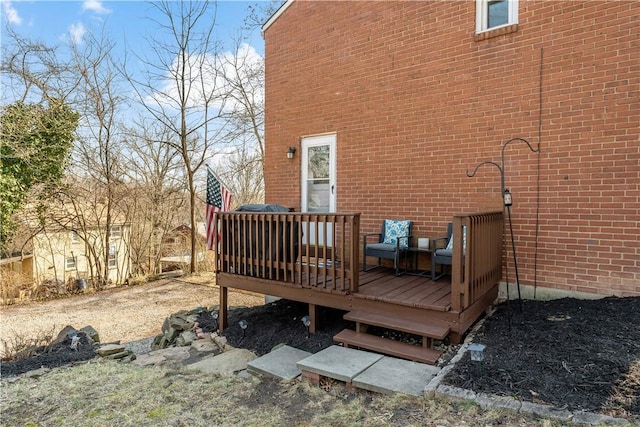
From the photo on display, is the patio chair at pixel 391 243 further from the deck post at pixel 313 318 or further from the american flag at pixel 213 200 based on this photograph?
the american flag at pixel 213 200

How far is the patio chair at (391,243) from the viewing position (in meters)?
5.31

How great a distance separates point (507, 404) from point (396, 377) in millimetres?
877

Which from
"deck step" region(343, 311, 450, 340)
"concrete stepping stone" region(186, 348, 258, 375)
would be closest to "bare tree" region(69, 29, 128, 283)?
"concrete stepping stone" region(186, 348, 258, 375)

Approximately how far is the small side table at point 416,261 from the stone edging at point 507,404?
2285 mm

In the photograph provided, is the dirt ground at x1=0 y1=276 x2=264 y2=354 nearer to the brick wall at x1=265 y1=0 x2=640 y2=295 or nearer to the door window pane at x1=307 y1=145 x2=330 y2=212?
the door window pane at x1=307 y1=145 x2=330 y2=212

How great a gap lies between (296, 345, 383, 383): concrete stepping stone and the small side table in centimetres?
200

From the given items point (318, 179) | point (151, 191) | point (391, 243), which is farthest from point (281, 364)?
point (151, 191)

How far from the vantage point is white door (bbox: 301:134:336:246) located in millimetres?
6664

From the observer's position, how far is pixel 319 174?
272 inches

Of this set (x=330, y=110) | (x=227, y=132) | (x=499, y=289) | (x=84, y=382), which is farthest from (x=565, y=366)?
(x=227, y=132)

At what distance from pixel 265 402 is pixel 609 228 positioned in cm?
430

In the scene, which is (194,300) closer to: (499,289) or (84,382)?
(84,382)

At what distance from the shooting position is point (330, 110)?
21.7ft

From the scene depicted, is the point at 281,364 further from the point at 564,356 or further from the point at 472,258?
the point at 564,356
